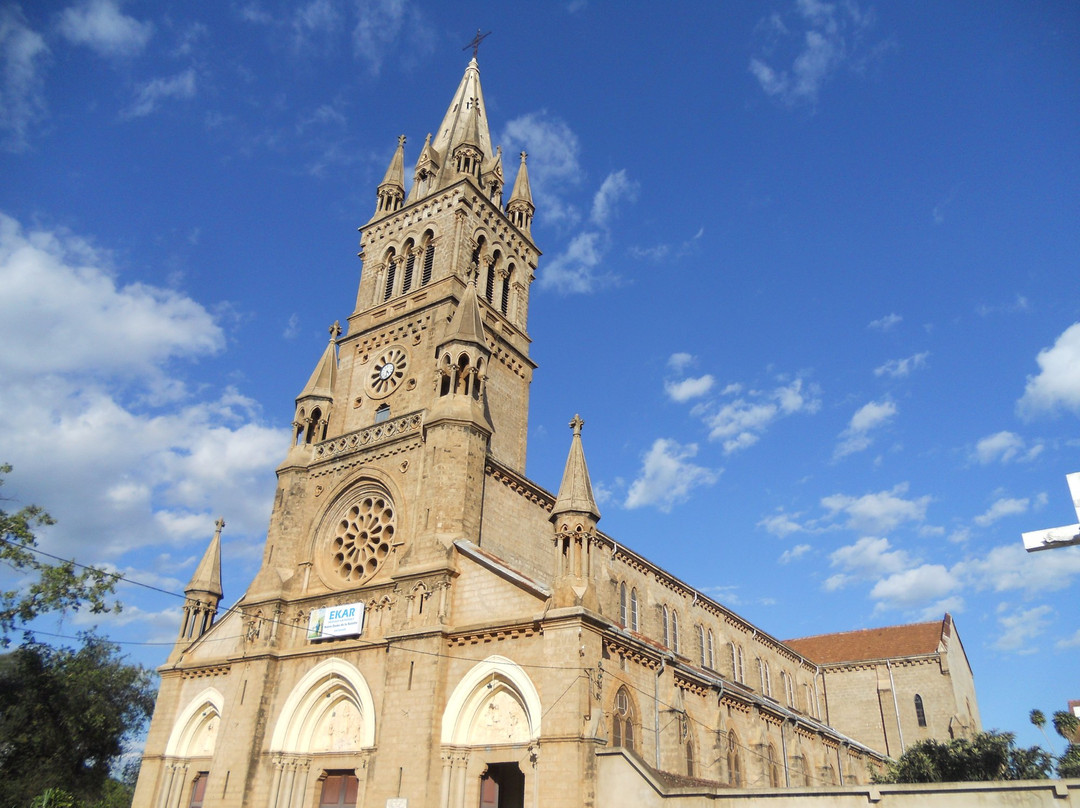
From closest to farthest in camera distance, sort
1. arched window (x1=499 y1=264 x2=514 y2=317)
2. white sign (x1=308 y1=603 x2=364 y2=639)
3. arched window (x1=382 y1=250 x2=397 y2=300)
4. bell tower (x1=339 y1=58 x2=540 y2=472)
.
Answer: white sign (x1=308 y1=603 x2=364 y2=639) → bell tower (x1=339 y1=58 x2=540 y2=472) → arched window (x1=382 y1=250 x2=397 y2=300) → arched window (x1=499 y1=264 x2=514 y2=317)

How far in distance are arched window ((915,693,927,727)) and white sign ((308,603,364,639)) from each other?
133ft

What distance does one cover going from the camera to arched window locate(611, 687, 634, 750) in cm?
2188

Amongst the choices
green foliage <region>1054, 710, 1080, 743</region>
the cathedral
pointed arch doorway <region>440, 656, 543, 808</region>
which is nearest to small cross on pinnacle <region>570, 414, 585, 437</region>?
the cathedral

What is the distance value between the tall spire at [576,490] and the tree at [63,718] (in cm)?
2415

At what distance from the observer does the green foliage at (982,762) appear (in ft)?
93.7

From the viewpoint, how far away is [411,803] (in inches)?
851

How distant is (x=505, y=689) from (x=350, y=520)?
10.4 m

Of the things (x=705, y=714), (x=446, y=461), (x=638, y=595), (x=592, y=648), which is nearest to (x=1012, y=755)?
(x=705, y=714)

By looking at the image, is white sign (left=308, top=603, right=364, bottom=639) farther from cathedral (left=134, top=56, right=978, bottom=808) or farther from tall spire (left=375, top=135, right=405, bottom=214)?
tall spire (left=375, top=135, right=405, bottom=214)

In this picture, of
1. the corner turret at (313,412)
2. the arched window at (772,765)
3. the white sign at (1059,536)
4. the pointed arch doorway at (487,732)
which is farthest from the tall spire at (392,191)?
the white sign at (1059,536)

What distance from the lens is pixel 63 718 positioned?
36781 mm

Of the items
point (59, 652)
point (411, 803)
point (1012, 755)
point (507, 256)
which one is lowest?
point (411, 803)

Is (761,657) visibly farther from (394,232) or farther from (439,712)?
(394,232)

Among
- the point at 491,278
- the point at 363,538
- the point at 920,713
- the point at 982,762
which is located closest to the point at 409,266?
the point at 491,278
